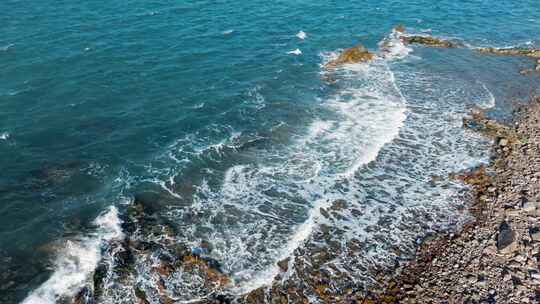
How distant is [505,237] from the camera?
89.0 feet

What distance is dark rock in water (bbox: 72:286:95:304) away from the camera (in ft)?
79.9

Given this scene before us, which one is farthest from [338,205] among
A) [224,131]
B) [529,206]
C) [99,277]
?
[99,277]

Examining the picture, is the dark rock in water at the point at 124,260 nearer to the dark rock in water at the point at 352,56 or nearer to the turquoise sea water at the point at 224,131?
the turquoise sea water at the point at 224,131

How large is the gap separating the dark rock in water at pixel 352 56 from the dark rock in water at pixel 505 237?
28999 millimetres

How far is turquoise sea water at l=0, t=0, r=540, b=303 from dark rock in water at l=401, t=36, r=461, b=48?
1.98 metres

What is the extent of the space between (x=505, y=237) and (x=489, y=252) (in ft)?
4.98

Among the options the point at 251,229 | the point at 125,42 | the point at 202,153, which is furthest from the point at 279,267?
the point at 125,42

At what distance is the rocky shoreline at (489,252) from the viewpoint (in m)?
24.0

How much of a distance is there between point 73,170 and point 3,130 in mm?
8216

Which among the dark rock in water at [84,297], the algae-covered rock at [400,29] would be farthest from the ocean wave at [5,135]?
the algae-covered rock at [400,29]

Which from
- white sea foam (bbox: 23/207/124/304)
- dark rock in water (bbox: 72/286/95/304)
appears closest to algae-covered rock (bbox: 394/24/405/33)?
white sea foam (bbox: 23/207/124/304)

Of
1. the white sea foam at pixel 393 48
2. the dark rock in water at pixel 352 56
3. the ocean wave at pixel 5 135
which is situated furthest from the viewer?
the white sea foam at pixel 393 48

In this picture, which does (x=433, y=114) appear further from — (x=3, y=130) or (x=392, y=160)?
(x=3, y=130)

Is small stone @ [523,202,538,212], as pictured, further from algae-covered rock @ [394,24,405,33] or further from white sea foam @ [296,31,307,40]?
algae-covered rock @ [394,24,405,33]
